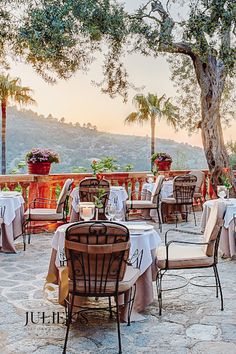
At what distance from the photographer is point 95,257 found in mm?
3338

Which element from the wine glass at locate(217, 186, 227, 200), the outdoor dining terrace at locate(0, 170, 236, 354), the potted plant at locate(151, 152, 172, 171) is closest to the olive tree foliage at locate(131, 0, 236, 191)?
the potted plant at locate(151, 152, 172, 171)

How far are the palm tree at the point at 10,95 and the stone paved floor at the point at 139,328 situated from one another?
29.5ft

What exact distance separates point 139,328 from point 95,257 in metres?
0.83

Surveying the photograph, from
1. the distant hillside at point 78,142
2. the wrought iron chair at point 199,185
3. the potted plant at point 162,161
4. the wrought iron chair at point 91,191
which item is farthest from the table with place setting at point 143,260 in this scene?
the distant hillside at point 78,142

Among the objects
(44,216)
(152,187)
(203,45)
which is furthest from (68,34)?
(152,187)

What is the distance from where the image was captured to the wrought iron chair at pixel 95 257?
3.31m

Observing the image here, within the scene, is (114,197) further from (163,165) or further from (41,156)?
(163,165)

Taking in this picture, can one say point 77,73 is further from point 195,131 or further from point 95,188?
point 195,131

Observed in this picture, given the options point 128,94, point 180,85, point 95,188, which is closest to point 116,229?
point 95,188

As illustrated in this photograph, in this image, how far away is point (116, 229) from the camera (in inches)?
132

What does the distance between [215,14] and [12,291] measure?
5.22 metres

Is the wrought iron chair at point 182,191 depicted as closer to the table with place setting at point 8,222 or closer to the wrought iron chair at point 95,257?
the table with place setting at point 8,222

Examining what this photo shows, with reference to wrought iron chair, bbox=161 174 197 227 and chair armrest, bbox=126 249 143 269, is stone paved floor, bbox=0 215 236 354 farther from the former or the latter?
wrought iron chair, bbox=161 174 197 227

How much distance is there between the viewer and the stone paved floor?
11.0ft
